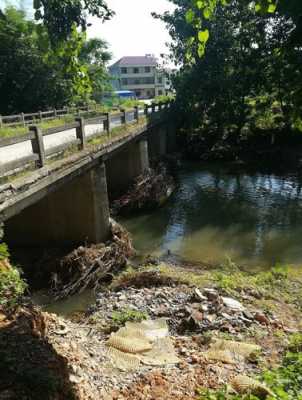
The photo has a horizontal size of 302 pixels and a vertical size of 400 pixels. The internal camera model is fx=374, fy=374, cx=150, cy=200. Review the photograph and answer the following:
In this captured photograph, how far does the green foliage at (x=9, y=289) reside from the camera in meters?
6.19

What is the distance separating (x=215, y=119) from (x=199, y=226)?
602 inches

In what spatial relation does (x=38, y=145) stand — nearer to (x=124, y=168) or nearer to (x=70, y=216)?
(x=70, y=216)

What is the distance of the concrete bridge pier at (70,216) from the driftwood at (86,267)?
0.72m

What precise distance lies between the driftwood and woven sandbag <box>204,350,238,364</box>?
477cm

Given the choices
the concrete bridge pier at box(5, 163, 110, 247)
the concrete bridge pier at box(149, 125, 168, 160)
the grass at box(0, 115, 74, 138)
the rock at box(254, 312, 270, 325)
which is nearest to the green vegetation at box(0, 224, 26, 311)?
the rock at box(254, 312, 270, 325)

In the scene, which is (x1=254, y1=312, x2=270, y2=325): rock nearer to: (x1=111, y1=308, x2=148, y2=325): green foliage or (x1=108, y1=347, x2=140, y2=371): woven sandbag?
(x1=111, y1=308, x2=148, y2=325): green foliage

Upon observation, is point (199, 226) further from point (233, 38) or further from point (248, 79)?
point (233, 38)

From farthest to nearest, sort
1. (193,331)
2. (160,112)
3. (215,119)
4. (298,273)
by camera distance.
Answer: (215,119), (160,112), (298,273), (193,331)

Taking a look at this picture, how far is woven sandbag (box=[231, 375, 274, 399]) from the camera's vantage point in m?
4.14

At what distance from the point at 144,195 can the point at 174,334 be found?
1035 centimetres

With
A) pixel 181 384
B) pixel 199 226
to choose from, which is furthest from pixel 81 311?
pixel 199 226

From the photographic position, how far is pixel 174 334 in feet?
21.7

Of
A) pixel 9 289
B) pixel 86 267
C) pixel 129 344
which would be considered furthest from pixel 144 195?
pixel 129 344

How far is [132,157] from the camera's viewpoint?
1830cm
